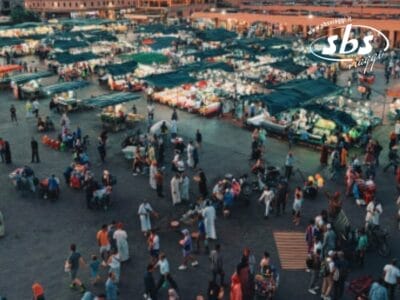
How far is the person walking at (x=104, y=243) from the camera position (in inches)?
518

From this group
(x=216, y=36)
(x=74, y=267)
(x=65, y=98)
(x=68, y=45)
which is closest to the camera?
(x=74, y=267)

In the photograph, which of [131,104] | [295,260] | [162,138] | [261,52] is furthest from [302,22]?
[295,260]

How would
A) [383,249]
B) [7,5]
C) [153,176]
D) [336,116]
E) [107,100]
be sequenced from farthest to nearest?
[7,5] → [107,100] → [336,116] → [153,176] → [383,249]

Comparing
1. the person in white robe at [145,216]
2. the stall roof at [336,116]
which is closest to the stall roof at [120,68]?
the stall roof at [336,116]

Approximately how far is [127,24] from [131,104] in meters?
47.9

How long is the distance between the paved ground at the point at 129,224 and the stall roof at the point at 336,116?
6.65 ft

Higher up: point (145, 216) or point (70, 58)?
point (70, 58)

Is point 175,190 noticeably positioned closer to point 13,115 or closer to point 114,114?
point 114,114

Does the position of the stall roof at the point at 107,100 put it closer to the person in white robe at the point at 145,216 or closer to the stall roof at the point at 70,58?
the person in white robe at the point at 145,216

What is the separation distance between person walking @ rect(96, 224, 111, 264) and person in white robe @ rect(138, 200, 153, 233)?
1.70 m

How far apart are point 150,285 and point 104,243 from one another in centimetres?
244

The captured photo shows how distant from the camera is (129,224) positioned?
16.0 metres

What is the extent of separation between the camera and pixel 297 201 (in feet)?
51.6

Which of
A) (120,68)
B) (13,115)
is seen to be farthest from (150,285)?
(120,68)
